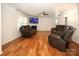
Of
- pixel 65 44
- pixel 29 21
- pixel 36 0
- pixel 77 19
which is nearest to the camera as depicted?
pixel 36 0

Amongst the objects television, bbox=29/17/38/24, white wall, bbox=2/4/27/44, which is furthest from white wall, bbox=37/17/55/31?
white wall, bbox=2/4/27/44

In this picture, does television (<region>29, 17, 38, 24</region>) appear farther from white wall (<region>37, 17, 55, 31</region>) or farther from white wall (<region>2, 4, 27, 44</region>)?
white wall (<region>2, 4, 27, 44</region>)

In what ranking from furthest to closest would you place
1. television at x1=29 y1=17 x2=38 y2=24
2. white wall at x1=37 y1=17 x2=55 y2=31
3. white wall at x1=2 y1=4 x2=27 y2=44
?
white wall at x1=37 y1=17 x2=55 y2=31 < television at x1=29 y1=17 x2=38 y2=24 < white wall at x1=2 y1=4 x2=27 y2=44

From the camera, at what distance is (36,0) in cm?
320

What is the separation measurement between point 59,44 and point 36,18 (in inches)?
387

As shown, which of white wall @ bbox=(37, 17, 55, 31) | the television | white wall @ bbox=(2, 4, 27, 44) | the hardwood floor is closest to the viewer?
the hardwood floor

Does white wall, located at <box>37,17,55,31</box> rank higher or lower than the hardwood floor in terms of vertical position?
higher

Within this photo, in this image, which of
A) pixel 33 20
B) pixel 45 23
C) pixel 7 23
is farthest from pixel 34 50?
pixel 45 23

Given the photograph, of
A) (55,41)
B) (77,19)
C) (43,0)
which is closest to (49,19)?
(77,19)

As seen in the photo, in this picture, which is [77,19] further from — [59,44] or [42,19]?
[42,19]

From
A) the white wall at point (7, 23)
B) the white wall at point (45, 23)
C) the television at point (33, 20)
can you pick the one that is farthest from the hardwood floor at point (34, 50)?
the white wall at point (45, 23)

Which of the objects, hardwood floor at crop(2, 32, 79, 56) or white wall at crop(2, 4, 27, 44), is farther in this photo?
white wall at crop(2, 4, 27, 44)

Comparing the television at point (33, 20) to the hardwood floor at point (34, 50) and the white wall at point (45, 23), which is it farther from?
the hardwood floor at point (34, 50)

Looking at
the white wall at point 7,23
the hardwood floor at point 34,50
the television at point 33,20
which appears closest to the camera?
the hardwood floor at point 34,50
